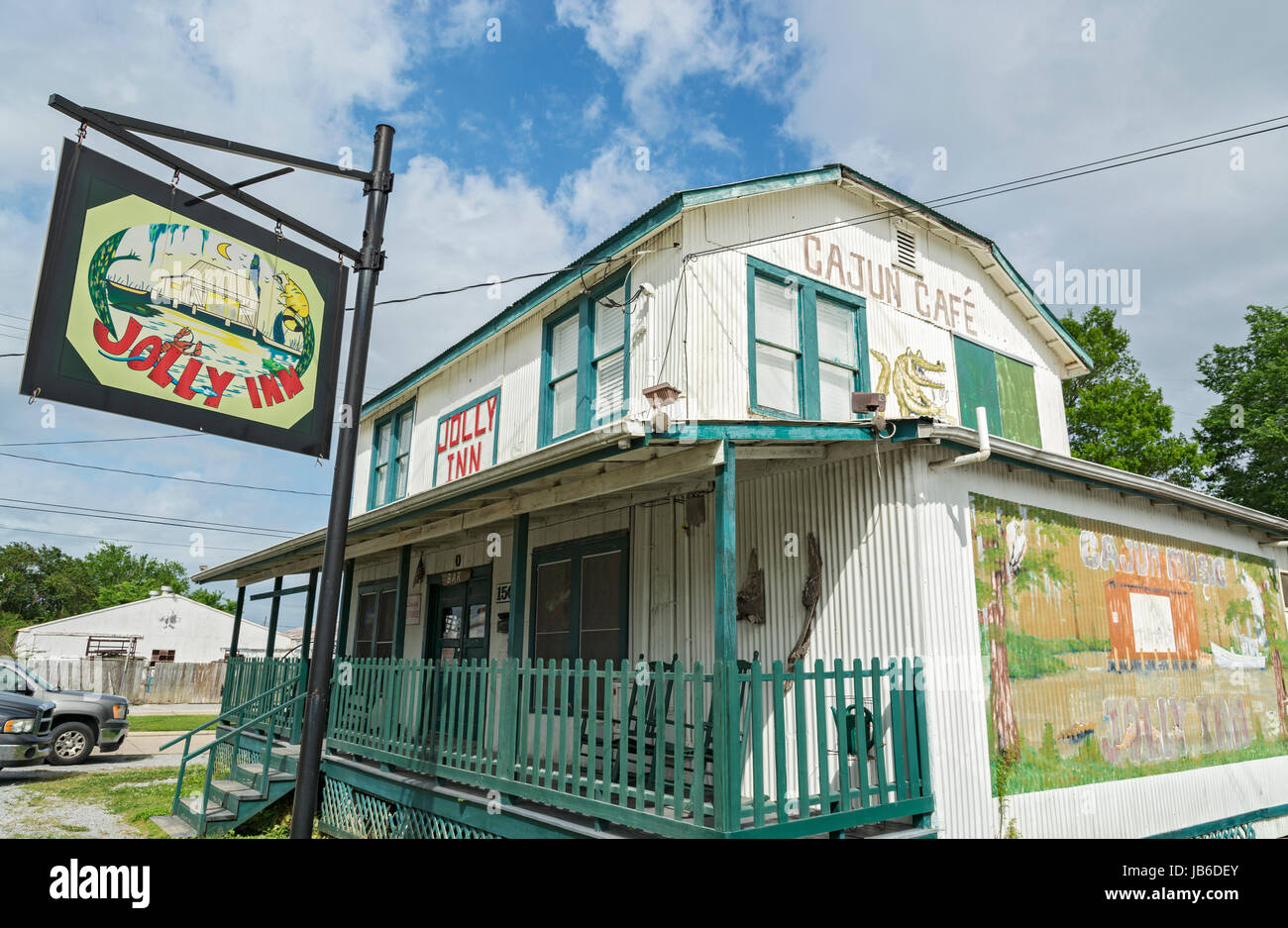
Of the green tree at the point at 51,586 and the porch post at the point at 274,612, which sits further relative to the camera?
the green tree at the point at 51,586

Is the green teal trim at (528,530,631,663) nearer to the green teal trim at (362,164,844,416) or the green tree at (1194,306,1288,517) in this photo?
the green teal trim at (362,164,844,416)

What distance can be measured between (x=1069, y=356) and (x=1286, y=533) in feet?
12.9

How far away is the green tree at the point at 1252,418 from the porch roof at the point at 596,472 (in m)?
24.4

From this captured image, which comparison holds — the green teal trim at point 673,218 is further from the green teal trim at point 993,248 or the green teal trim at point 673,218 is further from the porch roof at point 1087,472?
the porch roof at point 1087,472

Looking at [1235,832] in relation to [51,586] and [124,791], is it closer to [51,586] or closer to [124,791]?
[124,791]

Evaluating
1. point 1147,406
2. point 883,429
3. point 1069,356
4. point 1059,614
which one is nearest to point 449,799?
point 883,429

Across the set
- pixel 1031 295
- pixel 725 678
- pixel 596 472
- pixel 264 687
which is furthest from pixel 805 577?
pixel 264 687

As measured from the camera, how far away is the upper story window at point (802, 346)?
29.7ft

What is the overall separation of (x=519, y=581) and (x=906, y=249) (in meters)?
6.72

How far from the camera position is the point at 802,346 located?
9.34m

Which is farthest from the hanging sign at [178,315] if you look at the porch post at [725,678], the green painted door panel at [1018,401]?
the green painted door panel at [1018,401]

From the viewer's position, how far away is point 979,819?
6410 millimetres
